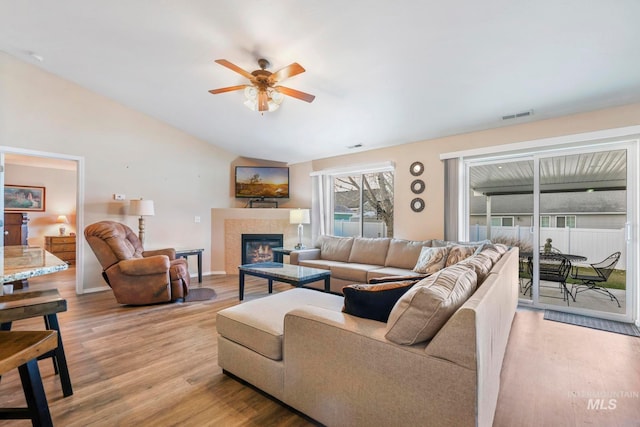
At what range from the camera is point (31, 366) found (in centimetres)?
131

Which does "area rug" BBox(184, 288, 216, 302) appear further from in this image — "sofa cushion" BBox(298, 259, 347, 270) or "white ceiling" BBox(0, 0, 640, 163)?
"white ceiling" BBox(0, 0, 640, 163)

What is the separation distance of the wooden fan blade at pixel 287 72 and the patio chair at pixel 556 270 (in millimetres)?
3680

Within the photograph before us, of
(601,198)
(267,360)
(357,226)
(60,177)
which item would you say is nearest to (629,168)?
(601,198)

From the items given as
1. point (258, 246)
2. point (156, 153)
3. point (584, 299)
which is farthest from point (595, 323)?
point (156, 153)

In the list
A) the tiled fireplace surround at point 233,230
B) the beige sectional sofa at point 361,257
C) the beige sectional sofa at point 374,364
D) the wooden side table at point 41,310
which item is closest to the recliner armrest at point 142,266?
the wooden side table at point 41,310

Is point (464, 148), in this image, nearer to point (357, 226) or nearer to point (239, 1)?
point (357, 226)

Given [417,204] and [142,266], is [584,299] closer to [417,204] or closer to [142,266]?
[417,204]

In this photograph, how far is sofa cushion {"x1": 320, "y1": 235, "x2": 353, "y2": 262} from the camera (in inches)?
186

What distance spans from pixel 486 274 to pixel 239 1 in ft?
9.00

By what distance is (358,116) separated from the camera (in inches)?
156

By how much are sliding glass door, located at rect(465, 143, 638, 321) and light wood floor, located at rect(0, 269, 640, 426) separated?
2.63 feet

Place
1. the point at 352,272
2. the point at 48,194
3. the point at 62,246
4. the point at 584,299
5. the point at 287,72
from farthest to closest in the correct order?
the point at 48,194 < the point at 62,246 < the point at 352,272 < the point at 584,299 < the point at 287,72

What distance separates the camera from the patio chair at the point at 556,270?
11.9ft

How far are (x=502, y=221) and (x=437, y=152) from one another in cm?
132
